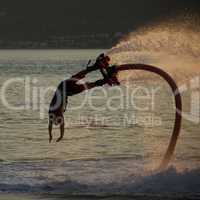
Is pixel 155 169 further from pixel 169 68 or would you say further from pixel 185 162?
pixel 169 68

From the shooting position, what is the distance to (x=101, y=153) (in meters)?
39.5

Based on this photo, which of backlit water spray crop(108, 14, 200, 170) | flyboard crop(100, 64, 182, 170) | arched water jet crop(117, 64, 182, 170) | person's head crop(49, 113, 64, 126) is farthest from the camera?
backlit water spray crop(108, 14, 200, 170)

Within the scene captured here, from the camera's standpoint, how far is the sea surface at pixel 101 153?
29383 millimetres

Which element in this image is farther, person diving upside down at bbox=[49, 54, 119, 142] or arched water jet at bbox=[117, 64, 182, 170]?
arched water jet at bbox=[117, 64, 182, 170]

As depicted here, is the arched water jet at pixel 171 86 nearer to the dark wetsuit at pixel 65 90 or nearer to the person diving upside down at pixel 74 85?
the person diving upside down at pixel 74 85

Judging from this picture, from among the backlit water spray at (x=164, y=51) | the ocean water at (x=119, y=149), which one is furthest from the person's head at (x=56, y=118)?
the backlit water spray at (x=164, y=51)

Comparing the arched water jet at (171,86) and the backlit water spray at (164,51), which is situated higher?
the backlit water spray at (164,51)

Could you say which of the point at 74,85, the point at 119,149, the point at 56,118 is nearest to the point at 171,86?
the point at 74,85

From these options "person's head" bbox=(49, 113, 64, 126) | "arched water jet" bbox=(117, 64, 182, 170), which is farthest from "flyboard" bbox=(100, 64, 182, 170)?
"person's head" bbox=(49, 113, 64, 126)

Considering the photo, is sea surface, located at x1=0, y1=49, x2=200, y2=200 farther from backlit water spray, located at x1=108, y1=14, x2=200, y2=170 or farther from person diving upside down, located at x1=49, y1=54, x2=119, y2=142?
person diving upside down, located at x1=49, y1=54, x2=119, y2=142

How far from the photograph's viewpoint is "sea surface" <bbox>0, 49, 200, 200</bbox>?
1157 inches

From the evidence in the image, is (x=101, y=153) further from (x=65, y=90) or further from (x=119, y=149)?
(x=65, y=90)

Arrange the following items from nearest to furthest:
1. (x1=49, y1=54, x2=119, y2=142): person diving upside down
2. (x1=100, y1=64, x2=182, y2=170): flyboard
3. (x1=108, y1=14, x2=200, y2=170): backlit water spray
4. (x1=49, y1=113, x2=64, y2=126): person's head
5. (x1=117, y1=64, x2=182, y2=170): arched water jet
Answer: (x1=49, y1=54, x2=119, y2=142): person diving upside down → (x1=100, y1=64, x2=182, y2=170): flyboard → (x1=49, y1=113, x2=64, y2=126): person's head → (x1=117, y1=64, x2=182, y2=170): arched water jet → (x1=108, y1=14, x2=200, y2=170): backlit water spray

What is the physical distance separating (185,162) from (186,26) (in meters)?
8.59
